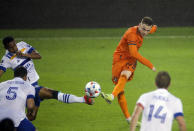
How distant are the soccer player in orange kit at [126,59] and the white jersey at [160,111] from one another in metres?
2.75

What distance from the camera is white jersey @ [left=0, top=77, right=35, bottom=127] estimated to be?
20.1ft

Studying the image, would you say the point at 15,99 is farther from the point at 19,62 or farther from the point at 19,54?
the point at 19,62

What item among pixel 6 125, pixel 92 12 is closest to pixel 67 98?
pixel 6 125

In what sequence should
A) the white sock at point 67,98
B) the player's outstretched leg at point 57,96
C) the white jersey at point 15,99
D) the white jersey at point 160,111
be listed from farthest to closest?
the white sock at point 67,98 < the player's outstretched leg at point 57,96 < the white jersey at point 15,99 < the white jersey at point 160,111

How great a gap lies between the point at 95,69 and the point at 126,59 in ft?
17.6

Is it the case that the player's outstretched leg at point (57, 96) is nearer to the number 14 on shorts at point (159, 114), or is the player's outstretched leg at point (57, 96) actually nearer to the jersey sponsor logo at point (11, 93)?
the jersey sponsor logo at point (11, 93)

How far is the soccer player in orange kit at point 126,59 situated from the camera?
7.98m

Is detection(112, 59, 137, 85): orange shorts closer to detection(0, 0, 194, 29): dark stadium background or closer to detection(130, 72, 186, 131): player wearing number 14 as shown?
detection(130, 72, 186, 131): player wearing number 14

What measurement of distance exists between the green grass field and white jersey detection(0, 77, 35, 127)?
81.6 inches

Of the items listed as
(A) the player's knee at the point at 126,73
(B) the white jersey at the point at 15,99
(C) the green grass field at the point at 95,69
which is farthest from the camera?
(C) the green grass field at the point at 95,69

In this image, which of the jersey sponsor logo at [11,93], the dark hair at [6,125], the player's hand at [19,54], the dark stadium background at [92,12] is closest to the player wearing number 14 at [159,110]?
the dark hair at [6,125]

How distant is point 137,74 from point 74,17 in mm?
9080

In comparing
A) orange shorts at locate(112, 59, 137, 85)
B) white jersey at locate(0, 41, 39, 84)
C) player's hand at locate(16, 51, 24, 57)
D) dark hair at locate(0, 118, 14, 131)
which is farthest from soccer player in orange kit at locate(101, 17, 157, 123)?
dark hair at locate(0, 118, 14, 131)

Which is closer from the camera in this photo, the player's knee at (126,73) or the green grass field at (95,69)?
the player's knee at (126,73)
